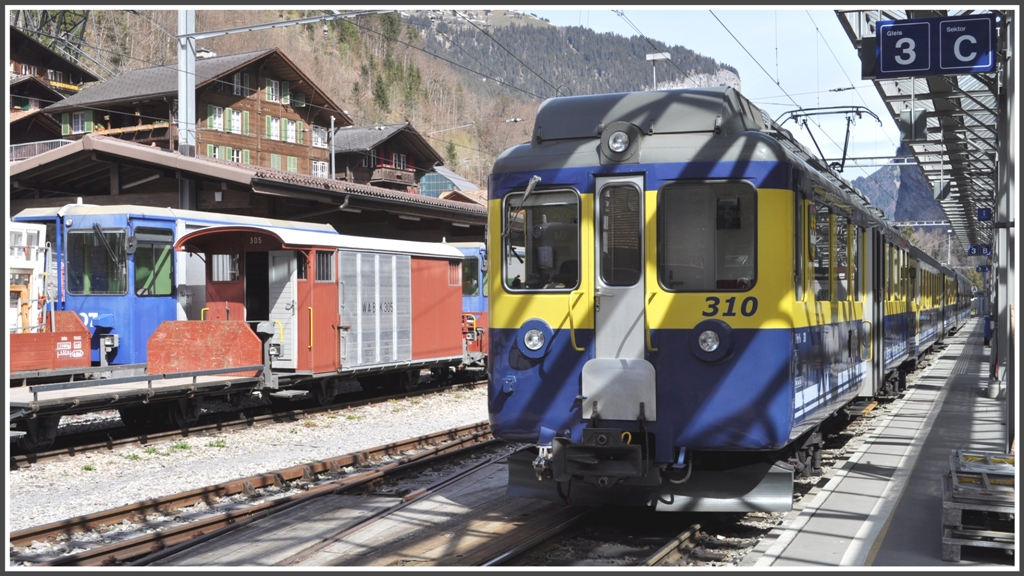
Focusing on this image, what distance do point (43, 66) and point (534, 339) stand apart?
176ft

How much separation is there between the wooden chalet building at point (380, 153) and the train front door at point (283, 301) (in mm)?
33397

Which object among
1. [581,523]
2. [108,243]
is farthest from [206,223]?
[581,523]

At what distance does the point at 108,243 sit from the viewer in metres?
15.9

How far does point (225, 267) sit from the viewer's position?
15.6 metres

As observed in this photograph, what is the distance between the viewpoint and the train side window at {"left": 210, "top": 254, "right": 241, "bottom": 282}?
15531 mm

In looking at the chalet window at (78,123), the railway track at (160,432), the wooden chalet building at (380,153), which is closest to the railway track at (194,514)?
the railway track at (160,432)

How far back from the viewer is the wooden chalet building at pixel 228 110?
41.0 meters

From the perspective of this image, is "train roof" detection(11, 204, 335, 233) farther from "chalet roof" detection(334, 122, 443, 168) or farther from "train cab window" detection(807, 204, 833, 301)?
"chalet roof" detection(334, 122, 443, 168)

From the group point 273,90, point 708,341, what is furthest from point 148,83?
point 708,341

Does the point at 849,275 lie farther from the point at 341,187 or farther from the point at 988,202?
the point at 988,202

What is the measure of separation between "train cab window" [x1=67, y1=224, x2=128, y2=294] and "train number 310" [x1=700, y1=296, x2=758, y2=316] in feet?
38.8

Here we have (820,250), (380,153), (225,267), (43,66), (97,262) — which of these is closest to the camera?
(820,250)

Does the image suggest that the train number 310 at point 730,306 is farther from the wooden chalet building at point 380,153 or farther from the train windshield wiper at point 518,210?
the wooden chalet building at point 380,153

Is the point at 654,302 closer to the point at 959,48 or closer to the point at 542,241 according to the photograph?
the point at 542,241
